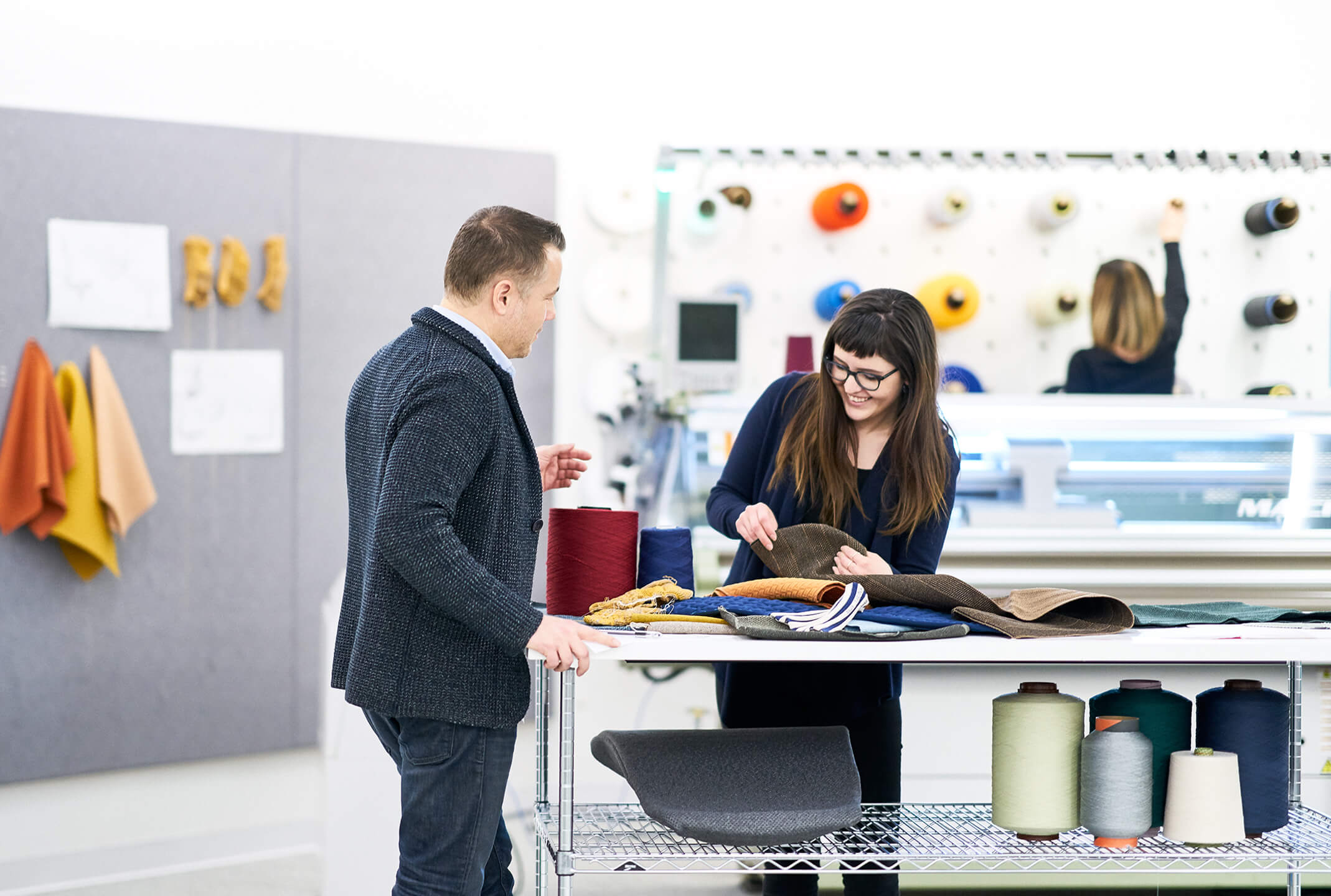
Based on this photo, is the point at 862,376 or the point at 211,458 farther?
the point at 211,458

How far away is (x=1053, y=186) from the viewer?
4.05 metres

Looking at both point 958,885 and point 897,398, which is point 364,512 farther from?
point 958,885

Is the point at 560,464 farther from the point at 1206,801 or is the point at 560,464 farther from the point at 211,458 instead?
the point at 211,458

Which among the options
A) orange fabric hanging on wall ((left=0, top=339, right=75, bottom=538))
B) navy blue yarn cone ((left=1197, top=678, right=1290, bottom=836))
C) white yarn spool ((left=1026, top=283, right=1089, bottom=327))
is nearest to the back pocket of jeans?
navy blue yarn cone ((left=1197, top=678, right=1290, bottom=836))

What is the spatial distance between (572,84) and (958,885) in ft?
9.94

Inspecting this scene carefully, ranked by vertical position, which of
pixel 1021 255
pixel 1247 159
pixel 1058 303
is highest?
pixel 1247 159

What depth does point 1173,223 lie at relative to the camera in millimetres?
3545

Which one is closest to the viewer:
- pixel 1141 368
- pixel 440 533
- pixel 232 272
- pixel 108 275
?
pixel 440 533

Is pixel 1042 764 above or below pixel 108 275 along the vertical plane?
below

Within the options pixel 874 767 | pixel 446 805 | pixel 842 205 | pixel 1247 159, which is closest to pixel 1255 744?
pixel 874 767

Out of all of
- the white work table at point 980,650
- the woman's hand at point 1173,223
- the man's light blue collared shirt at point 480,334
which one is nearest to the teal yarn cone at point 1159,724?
the white work table at point 980,650

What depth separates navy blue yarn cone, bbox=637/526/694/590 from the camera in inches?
73.0

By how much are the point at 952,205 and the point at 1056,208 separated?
0.34m

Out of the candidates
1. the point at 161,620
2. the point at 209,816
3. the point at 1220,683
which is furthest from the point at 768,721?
A: the point at 161,620
